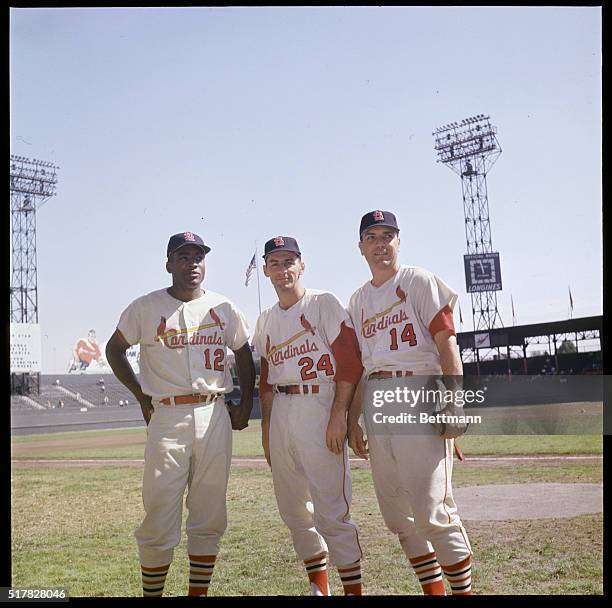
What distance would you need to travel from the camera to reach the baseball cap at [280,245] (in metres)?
3.12

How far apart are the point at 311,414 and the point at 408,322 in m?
0.60

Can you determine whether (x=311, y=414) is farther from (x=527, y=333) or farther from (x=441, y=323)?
(x=527, y=333)

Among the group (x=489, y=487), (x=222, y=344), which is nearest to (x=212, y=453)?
(x=222, y=344)

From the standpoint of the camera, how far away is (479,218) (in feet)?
11.3

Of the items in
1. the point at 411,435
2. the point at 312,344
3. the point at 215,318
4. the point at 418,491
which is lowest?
the point at 418,491

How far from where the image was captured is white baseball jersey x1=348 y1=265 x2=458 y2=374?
9.43 feet

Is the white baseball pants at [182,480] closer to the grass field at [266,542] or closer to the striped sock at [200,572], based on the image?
the striped sock at [200,572]

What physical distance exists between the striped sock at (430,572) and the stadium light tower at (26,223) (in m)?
2.32

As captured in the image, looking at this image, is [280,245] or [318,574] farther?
[280,245]

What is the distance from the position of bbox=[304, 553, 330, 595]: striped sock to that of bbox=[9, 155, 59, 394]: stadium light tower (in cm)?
191

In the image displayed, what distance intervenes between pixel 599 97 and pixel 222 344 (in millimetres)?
2360

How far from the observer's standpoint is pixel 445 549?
2.72 meters

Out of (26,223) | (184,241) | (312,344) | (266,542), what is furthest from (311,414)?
(26,223)

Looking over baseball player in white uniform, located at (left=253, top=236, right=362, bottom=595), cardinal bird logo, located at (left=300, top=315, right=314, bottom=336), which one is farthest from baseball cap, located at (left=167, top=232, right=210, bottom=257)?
cardinal bird logo, located at (left=300, top=315, right=314, bottom=336)
